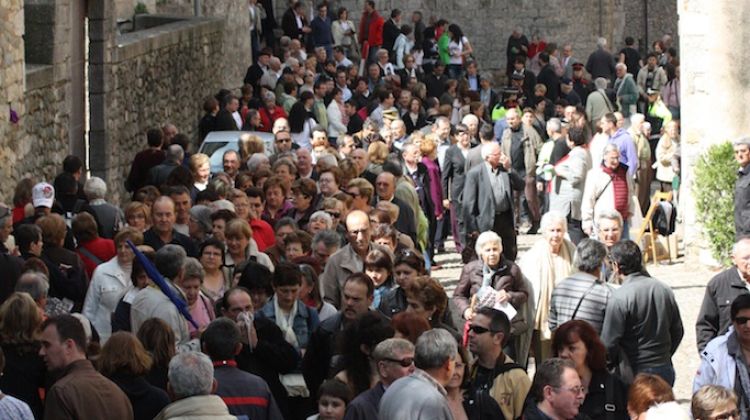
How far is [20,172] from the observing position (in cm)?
1791

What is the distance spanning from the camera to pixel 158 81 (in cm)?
2395

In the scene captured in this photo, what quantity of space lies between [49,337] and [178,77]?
16.2m

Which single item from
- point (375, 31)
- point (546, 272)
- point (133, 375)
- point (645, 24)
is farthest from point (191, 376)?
point (645, 24)

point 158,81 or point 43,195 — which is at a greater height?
point 158,81

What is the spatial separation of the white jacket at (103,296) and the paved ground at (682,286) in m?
4.07

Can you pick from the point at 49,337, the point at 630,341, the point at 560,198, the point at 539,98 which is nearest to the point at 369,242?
the point at 630,341

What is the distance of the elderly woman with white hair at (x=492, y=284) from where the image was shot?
11906mm

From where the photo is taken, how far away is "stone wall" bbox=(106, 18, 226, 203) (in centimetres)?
2203

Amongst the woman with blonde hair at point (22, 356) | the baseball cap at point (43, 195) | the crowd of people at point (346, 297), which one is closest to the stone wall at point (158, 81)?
the crowd of people at point (346, 297)

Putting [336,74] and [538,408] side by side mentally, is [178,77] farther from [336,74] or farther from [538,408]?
[538,408]

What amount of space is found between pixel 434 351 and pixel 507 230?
869 centimetres

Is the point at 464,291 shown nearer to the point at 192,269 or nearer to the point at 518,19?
the point at 192,269

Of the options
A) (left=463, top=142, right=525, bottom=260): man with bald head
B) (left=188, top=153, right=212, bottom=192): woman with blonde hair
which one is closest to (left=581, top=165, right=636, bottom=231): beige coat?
(left=463, top=142, right=525, bottom=260): man with bald head

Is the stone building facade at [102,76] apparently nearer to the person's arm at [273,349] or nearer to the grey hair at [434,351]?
the person's arm at [273,349]
